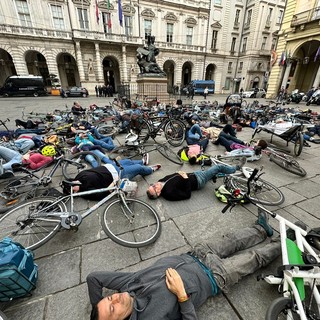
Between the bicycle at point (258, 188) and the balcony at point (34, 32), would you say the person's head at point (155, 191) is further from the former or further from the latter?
the balcony at point (34, 32)

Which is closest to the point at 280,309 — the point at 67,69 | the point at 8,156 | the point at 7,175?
the point at 7,175

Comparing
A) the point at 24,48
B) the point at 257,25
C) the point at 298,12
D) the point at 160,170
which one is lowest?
the point at 160,170

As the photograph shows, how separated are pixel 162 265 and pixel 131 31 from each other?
35.4 meters

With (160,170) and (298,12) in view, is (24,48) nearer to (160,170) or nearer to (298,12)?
(160,170)

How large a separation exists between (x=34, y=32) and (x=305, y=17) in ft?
109

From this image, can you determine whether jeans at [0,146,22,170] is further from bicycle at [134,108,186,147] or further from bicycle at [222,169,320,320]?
bicycle at [222,169,320,320]

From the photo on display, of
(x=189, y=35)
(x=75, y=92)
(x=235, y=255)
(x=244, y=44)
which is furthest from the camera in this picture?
(x=244, y=44)

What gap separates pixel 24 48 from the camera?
24844 mm

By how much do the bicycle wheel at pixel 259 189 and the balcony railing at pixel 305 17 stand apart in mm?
22725

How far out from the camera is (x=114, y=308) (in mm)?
1322

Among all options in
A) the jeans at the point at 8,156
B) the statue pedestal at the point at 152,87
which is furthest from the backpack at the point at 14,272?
the statue pedestal at the point at 152,87

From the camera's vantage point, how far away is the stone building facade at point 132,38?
24719mm

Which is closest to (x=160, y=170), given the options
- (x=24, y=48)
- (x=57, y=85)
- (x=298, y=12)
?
(x=298, y=12)

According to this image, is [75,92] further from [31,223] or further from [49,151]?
[31,223]
